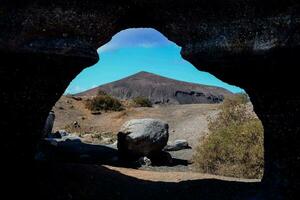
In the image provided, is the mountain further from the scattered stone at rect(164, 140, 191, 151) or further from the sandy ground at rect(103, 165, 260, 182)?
the sandy ground at rect(103, 165, 260, 182)

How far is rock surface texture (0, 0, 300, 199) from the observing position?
402 inches

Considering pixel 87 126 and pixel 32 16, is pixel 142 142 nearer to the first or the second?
pixel 32 16

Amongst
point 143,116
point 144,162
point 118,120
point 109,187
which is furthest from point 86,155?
point 143,116

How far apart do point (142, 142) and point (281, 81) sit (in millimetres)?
10503

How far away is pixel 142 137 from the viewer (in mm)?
20469

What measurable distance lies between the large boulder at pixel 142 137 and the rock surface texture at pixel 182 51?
886 centimetres

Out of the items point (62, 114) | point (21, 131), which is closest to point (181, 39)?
point (21, 131)

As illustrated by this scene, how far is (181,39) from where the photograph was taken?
37.3 ft

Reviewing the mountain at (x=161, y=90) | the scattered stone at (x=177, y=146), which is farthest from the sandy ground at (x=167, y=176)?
the mountain at (x=161, y=90)

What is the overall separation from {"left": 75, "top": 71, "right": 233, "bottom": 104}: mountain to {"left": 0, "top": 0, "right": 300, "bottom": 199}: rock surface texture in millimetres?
85050

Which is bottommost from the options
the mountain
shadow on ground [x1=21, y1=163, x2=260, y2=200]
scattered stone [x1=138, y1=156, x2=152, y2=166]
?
shadow on ground [x1=21, y1=163, x2=260, y2=200]

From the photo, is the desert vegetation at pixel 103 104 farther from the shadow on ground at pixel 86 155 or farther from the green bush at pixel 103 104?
the shadow on ground at pixel 86 155

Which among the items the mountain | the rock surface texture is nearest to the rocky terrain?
the rock surface texture

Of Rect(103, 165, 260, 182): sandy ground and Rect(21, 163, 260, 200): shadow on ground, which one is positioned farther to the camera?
Rect(103, 165, 260, 182): sandy ground
